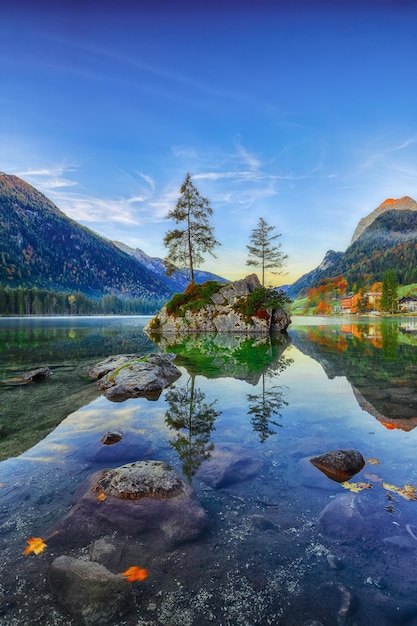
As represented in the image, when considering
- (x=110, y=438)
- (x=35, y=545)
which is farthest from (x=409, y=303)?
(x=35, y=545)

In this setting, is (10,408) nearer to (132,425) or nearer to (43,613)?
(132,425)

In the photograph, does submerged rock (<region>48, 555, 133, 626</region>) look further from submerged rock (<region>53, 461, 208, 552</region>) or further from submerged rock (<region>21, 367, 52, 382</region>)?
submerged rock (<region>21, 367, 52, 382</region>)

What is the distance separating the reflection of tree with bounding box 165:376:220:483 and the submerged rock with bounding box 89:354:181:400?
2.72ft

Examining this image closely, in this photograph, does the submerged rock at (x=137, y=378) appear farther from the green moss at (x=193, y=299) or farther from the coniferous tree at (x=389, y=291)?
the coniferous tree at (x=389, y=291)

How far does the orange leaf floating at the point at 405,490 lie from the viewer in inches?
214

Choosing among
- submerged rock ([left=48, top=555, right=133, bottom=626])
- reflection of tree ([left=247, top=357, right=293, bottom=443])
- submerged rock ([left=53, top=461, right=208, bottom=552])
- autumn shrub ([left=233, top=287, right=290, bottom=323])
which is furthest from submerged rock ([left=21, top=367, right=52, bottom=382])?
autumn shrub ([left=233, top=287, right=290, bottom=323])

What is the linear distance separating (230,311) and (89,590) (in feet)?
140

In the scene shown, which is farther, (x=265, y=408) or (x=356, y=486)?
(x=265, y=408)

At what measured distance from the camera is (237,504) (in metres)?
5.31

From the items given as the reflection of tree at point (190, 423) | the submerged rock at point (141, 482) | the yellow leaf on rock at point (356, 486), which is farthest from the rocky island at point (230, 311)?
the submerged rock at point (141, 482)

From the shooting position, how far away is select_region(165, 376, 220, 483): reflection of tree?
Result: 23.1 feet

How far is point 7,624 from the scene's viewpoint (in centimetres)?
316

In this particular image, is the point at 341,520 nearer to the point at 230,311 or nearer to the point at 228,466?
the point at 228,466

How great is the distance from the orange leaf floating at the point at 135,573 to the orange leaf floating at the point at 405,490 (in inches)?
168
